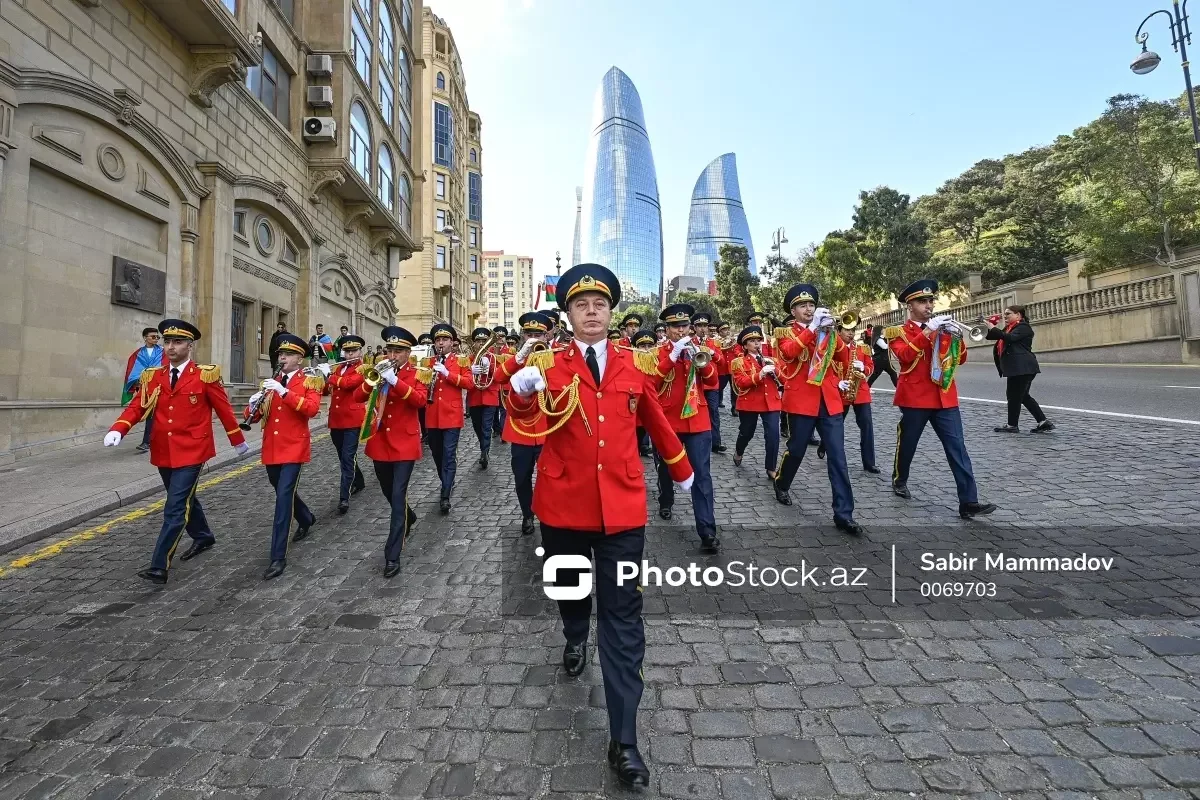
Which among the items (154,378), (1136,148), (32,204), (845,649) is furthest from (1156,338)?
(32,204)

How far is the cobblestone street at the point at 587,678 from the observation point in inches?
93.9

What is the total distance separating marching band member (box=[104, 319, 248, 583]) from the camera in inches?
195

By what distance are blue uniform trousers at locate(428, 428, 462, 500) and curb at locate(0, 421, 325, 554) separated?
Result: 247cm

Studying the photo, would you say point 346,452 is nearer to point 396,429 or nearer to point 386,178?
point 396,429

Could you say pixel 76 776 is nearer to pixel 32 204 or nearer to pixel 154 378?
pixel 154 378

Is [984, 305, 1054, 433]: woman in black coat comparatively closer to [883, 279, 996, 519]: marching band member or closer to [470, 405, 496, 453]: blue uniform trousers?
[883, 279, 996, 519]: marching band member

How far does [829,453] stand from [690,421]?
1.38 metres

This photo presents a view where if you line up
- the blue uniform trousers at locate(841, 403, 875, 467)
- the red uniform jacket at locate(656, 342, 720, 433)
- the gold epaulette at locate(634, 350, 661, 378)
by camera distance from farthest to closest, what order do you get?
the blue uniform trousers at locate(841, 403, 875, 467), the red uniform jacket at locate(656, 342, 720, 433), the gold epaulette at locate(634, 350, 661, 378)

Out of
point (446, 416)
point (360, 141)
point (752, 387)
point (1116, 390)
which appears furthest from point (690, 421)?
point (360, 141)

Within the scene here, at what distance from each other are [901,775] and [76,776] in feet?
11.6

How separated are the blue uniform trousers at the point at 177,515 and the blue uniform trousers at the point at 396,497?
1619 mm

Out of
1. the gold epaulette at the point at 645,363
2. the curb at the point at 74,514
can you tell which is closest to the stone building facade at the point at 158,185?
the curb at the point at 74,514

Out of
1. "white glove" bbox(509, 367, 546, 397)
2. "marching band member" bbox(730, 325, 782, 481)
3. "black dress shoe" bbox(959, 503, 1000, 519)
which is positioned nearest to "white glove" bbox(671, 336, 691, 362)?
"white glove" bbox(509, 367, 546, 397)

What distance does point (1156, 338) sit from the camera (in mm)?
22766
